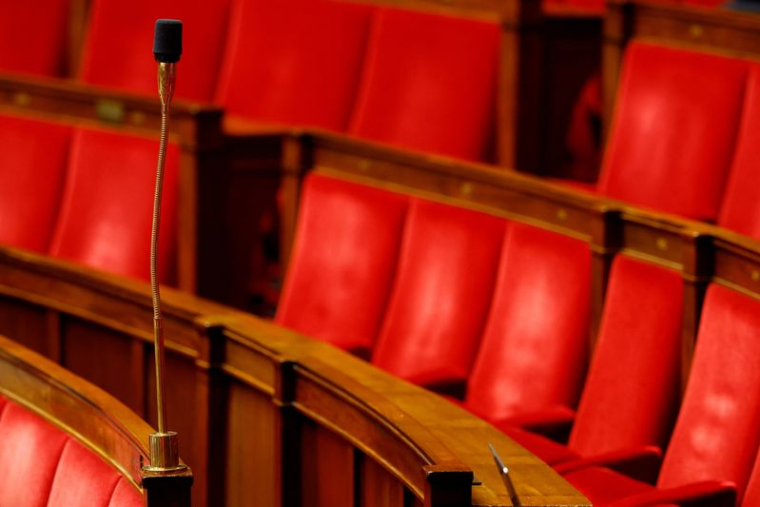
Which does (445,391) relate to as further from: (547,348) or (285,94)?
(285,94)

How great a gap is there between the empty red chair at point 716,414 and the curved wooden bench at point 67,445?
0.17 meters

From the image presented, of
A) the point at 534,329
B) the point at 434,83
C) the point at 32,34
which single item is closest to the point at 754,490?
the point at 534,329

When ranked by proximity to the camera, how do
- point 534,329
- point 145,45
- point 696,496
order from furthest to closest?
point 145,45 → point 534,329 → point 696,496

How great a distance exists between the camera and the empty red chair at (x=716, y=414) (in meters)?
0.50

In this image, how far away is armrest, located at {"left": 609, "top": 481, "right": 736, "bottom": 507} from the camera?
0.47 metres

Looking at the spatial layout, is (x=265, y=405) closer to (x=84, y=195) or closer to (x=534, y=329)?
(x=534, y=329)

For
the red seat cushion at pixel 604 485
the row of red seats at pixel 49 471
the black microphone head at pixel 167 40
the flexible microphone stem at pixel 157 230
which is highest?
the black microphone head at pixel 167 40

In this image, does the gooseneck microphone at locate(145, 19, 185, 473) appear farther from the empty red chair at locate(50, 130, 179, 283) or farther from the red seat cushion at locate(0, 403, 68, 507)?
the empty red chair at locate(50, 130, 179, 283)

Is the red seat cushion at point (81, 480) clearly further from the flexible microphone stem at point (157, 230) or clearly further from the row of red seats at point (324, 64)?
the row of red seats at point (324, 64)

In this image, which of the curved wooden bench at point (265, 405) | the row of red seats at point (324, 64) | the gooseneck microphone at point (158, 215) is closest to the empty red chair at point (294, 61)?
the row of red seats at point (324, 64)

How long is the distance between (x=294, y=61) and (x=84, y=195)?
0.15m

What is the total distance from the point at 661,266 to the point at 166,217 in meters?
0.30

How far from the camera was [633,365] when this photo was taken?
56cm

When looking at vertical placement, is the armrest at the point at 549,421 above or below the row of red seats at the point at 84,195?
below
